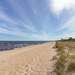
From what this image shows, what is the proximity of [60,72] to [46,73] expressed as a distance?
1296 millimetres

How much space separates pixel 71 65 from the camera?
829 centimetres

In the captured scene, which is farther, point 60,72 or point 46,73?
point 46,73

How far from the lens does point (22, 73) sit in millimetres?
7605

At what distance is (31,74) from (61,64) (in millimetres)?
1570

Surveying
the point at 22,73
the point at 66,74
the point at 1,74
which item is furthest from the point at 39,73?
the point at 1,74

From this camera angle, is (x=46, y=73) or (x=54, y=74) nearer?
(x=54, y=74)

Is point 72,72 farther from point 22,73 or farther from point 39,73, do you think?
point 22,73

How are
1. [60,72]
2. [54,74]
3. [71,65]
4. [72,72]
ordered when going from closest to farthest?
[60,72], [54,74], [72,72], [71,65]

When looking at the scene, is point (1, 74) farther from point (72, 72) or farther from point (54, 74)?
point (72, 72)

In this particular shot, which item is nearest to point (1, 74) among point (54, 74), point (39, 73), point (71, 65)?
point (39, 73)

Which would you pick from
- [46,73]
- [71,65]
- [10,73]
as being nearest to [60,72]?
[46,73]

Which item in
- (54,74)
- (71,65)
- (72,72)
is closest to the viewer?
(54,74)

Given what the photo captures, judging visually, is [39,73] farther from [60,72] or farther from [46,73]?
[60,72]

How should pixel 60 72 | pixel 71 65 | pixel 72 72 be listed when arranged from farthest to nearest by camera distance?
pixel 71 65 < pixel 72 72 < pixel 60 72
